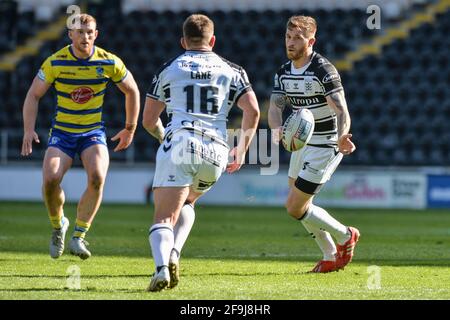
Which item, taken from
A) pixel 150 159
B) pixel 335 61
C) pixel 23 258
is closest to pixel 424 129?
pixel 335 61

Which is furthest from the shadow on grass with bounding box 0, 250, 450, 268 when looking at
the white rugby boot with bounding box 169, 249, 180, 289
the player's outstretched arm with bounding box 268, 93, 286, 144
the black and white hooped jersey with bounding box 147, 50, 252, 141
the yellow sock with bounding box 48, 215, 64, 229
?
the black and white hooped jersey with bounding box 147, 50, 252, 141

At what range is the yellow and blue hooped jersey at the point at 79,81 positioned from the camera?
9.33m

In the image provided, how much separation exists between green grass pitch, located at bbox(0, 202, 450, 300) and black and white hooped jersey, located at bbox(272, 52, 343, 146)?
4.46 feet

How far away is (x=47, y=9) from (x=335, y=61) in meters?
8.51

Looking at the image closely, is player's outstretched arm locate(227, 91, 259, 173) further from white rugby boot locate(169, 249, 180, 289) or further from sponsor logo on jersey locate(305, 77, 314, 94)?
sponsor logo on jersey locate(305, 77, 314, 94)

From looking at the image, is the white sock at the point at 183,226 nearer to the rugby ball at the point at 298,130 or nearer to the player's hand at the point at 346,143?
the rugby ball at the point at 298,130

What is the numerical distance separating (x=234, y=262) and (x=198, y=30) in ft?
11.0

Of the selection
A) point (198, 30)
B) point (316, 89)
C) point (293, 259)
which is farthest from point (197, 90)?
point (293, 259)

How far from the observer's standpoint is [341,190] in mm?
23016

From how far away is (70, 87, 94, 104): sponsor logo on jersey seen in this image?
9461mm

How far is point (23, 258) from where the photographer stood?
10117 mm
